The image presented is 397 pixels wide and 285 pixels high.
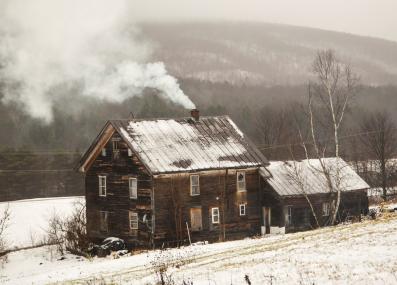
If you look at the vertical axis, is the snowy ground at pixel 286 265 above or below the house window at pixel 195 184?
below

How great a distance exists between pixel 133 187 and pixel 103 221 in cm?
402

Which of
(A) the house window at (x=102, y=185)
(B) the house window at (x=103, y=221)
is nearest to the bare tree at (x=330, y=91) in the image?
(A) the house window at (x=102, y=185)

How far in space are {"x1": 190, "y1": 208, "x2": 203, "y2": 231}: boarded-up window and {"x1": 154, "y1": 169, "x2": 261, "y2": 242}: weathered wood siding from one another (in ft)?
0.66

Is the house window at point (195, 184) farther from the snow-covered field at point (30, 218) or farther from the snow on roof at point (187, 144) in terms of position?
the snow-covered field at point (30, 218)

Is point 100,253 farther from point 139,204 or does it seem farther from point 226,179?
point 226,179

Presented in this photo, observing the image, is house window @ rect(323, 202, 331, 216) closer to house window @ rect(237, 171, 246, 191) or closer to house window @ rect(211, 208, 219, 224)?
house window @ rect(237, 171, 246, 191)

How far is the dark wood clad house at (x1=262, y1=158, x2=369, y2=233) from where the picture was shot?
Answer: 38.3 metres

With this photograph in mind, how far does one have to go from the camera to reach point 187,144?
37.7 metres

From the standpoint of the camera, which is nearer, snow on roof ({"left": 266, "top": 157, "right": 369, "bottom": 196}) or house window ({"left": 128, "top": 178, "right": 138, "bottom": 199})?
house window ({"left": 128, "top": 178, "right": 138, "bottom": 199})

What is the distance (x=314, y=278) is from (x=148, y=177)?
2044 centimetres

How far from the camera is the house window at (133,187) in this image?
3597 centimetres

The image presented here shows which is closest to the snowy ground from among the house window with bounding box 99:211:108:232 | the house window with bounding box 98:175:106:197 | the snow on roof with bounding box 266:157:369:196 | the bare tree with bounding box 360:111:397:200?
the house window with bounding box 99:211:108:232

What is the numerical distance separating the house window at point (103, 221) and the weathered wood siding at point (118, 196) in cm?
21

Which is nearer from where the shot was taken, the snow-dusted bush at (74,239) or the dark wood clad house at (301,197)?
the snow-dusted bush at (74,239)
